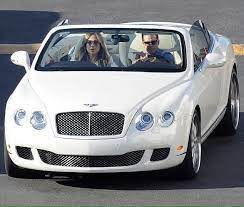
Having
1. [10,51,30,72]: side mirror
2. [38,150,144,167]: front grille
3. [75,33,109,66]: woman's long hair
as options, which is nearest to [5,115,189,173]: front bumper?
[38,150,144,167]: front grille

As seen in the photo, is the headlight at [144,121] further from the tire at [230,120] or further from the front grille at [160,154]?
the tire at [230,120]

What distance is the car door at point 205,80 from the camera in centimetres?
1115

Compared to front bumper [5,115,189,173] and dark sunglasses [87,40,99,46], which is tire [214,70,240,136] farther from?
front bumper [5,115,189,173]

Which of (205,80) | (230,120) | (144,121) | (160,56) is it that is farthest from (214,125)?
(144,121)

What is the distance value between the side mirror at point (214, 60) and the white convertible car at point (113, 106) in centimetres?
1

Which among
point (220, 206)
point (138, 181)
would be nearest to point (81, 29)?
point (138, 181)

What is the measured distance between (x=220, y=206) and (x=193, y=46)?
275cm

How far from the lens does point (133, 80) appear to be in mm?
10703

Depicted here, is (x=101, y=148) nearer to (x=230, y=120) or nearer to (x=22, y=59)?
(x=22, y=59)

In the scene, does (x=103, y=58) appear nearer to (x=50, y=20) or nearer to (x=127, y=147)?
(x=127, y=147)

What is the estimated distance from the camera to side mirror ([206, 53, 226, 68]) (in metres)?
11.6

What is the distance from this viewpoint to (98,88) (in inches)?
410

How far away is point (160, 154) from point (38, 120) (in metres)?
1.13

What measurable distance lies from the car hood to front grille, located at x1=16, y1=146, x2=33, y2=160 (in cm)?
42
